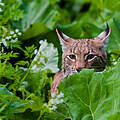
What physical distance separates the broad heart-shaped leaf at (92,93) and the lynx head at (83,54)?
621mm

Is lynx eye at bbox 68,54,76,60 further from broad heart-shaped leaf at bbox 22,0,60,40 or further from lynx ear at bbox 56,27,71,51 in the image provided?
broad heart-shaped leaf at bbox 22,0,60,40

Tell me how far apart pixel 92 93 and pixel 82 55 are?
2.71 feet

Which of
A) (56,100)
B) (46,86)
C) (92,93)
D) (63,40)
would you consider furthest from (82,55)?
(56,100)

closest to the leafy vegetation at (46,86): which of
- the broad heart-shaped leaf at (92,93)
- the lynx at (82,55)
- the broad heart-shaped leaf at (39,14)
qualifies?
the broad heart-shaped leaf at (92,93)

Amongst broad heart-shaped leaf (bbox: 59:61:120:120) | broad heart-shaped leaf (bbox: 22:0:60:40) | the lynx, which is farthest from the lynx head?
broad heart-shaped leaf (bbox: 22:0:60:40)

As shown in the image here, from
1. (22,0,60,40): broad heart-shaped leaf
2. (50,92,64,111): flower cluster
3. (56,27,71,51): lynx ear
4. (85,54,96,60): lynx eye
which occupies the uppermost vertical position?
(22,0,60,40): broad heart-shaped leaf

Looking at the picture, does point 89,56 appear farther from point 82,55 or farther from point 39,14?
point 39,14

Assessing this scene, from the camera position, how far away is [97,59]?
11.6 feet

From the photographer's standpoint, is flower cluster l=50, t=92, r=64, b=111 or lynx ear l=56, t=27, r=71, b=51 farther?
lynx ear l=56, t=27, r=71, b=51

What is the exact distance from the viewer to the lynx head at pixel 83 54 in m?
3.50

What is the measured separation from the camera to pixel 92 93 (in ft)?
9.09

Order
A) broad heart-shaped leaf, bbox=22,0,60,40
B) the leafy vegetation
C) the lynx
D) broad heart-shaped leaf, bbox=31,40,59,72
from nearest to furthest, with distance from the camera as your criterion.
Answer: the leafy vegetation, broad heart-shaped leaf, bbox=31,40,59,72, the lynx, broad heart-shaped leaf, bbox=22,0,60,40

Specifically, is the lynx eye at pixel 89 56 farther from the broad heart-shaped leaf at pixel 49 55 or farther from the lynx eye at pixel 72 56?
the broad heart-shaped leaf at pixel 49 55

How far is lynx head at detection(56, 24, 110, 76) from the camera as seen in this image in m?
3.50
